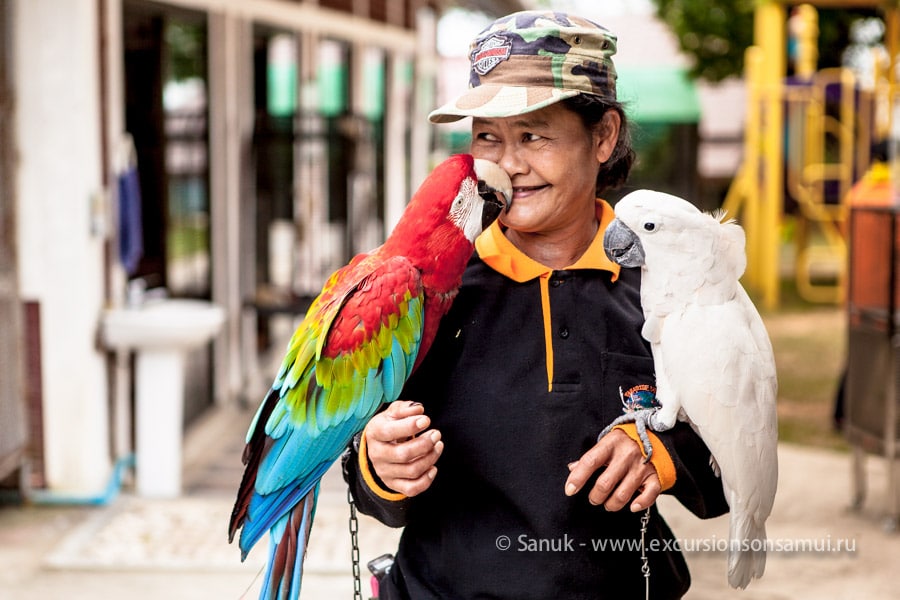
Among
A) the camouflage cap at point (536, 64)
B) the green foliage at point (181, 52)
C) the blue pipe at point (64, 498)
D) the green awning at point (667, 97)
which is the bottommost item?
the blue pipe at point (64, 498)

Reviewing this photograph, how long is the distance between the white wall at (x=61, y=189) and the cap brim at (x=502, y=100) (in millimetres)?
3109

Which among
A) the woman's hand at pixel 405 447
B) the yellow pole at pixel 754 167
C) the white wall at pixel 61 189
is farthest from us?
the yellow pole at pixel 754 167

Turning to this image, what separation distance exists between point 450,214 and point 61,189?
3118mm

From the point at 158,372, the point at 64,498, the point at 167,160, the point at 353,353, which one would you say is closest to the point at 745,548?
the point at 353,353

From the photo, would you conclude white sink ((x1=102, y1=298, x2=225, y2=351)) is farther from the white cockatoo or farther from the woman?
the white cockatoo

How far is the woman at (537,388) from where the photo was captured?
151 cm

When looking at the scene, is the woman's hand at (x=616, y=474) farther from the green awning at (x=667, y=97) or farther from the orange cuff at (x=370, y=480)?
the green awning at (x=667, y=97)

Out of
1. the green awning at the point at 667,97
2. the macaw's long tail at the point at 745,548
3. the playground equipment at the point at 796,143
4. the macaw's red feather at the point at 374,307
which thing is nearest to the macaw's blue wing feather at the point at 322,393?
the macaw's red feather at the point at 374,307

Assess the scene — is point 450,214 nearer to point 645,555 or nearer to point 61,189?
point 645,555

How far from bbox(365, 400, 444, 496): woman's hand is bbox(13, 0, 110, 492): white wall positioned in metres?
3.16

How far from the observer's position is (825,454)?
18.7 feet

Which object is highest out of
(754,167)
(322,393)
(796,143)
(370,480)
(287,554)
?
(796,143)

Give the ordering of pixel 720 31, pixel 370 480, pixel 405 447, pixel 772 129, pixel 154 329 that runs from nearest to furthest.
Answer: pixel 405 447 < pixel 370 480 < pixel 154 329 < pixel 772 129 < pixel 720 31

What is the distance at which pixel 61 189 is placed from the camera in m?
4.25
